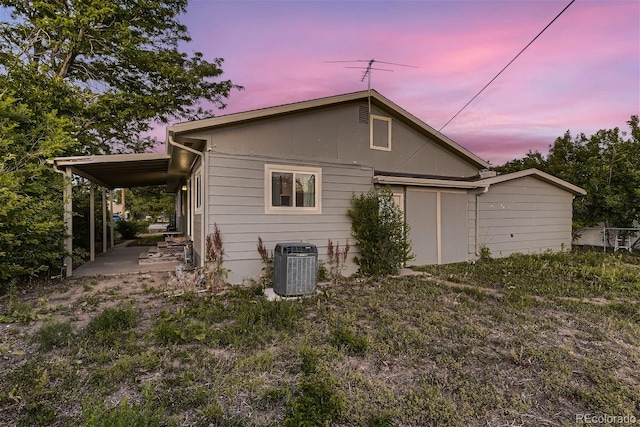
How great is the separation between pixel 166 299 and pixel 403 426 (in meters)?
4.51

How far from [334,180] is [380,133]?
2.01 meters

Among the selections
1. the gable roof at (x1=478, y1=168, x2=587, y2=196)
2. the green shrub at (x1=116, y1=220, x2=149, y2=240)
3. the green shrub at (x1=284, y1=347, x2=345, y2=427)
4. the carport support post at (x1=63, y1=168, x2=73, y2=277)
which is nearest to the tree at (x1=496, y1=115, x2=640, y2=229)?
the gable roof at (x1=478, y1=168, x2=587, y2=196)

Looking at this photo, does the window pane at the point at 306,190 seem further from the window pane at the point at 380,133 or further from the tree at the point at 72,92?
the tree at the point at 72,92

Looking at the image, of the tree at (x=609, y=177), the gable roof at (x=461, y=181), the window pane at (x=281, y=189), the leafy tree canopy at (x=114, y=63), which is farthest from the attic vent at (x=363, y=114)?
the tree at (x=609, y=177)

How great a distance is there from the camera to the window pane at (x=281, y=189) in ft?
21.4

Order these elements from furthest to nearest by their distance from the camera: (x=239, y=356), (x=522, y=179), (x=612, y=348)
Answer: (x=522, y=179) < (x=612, y=348) < (x=239, y=356)

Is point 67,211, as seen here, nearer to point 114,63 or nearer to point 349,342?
point 349,342

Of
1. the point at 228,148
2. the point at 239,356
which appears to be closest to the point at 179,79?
the point at 228,148

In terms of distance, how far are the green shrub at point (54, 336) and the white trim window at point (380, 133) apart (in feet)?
22.3

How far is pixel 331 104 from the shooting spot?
710cm

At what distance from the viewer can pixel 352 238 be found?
7.42m

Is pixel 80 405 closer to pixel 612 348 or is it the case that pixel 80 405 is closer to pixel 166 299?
pixel 166 299

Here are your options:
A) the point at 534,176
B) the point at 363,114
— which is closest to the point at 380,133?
the point at 363,114

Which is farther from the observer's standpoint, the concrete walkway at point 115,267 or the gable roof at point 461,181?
the gable roof at point 461,181
